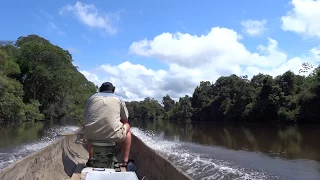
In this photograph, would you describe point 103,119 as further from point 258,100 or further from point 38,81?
point 258,100

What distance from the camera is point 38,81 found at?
55.9 meters

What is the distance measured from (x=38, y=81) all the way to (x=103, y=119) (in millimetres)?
54942

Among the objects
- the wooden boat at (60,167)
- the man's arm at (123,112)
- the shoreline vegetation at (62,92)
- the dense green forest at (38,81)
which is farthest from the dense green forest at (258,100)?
the man's arm at (123,112)

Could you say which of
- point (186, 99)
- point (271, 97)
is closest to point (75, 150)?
point (271, 97)

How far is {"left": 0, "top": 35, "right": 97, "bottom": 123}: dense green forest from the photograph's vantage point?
45.1 m

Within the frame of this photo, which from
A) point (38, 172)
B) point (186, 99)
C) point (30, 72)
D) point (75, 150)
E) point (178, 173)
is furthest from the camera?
point (186, 99)

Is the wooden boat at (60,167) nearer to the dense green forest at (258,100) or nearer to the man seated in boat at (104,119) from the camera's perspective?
the man seated in boat at (104,119)

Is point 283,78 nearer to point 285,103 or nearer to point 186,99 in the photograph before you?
point 285,103

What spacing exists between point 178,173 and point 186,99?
362 ft

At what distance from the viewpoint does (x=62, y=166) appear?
23.5 ft

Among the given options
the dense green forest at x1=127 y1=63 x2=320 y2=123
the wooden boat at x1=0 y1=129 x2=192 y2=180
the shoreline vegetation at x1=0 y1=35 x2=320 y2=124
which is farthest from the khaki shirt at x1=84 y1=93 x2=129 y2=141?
the dense green forest at x1=127 y1=63 x2=320 y2=123

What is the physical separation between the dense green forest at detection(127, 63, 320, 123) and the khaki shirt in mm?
44555

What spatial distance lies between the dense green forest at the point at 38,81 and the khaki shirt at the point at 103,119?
4055 cm

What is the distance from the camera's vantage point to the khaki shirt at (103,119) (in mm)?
4734
